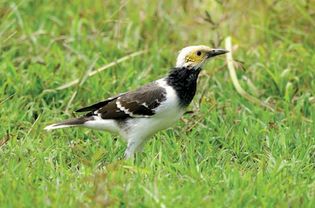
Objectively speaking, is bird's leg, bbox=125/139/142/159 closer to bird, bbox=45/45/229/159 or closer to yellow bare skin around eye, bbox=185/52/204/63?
bird, bbox=45/45/229/159

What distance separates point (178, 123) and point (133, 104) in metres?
0.93

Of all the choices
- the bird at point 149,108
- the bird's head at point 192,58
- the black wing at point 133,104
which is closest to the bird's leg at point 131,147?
the bird at point 149,108

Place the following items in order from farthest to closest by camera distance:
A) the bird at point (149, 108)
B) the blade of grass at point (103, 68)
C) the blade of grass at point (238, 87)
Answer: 1. the blade of grass at point (103, 68)
2. the blade of grass at point (238, 87)
3. the bird at point (149, 108)

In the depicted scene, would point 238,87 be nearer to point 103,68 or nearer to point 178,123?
point 178,123

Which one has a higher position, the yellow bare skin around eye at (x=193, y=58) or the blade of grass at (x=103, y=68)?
the yellow bare skin around eye at (x=193, y=58)

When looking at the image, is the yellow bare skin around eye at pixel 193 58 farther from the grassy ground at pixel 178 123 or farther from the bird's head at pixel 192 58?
the grassy ground at pixel 178 123

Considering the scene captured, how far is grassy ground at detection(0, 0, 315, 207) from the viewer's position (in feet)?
18.2

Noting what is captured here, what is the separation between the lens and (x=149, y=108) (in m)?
6.49

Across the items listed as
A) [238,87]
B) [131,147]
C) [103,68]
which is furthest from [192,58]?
[103,68]

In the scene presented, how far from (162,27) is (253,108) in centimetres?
202

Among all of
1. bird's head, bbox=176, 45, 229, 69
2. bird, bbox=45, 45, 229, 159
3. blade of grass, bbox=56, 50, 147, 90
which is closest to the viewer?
bird, bbox=45, 45, 229, 159

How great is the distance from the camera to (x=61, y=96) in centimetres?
798

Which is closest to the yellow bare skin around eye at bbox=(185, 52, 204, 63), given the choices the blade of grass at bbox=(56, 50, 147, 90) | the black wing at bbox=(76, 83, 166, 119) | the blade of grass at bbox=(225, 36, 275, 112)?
the black wing at bbox=(76, 83, 166, 119)

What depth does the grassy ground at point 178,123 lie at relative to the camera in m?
5.56
